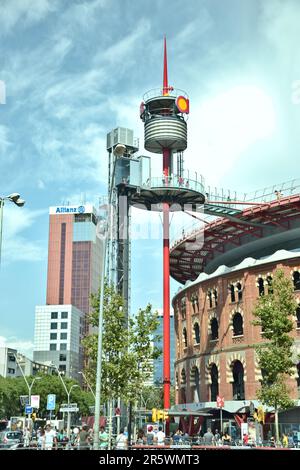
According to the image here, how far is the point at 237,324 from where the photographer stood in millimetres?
58656

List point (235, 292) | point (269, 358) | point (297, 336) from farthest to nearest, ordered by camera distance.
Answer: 1. point (235, 292)
2. point (297, 336)
3. point (269, 358)

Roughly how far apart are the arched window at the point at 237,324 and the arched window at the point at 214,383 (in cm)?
505

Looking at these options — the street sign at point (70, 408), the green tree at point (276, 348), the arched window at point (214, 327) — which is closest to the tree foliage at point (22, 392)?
the street sign at point (70, 408)

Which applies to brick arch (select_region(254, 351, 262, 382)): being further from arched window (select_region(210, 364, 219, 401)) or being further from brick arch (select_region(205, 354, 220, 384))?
arched window (select_region(210, 364, 219, 401))

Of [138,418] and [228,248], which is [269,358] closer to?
[228,248]

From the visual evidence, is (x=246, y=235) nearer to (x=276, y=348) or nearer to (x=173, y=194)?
(x=173, y=194)

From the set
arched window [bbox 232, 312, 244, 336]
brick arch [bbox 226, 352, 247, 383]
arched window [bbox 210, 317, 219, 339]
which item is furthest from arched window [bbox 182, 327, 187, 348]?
brick arch [bbox 226, 352, 247, 383]

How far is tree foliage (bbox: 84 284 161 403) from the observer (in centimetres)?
3634

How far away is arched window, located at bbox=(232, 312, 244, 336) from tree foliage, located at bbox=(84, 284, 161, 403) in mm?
20768

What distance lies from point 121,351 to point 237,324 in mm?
24277

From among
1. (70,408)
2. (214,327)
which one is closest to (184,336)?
(214,327)

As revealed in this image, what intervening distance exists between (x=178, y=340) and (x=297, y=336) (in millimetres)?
22858
